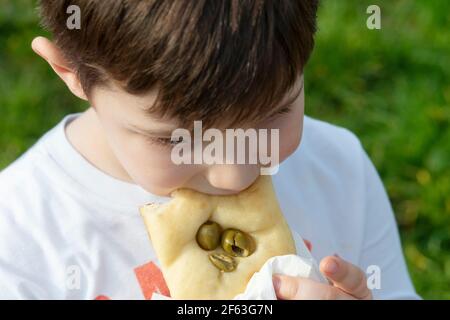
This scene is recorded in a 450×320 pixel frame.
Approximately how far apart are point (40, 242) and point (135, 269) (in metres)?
0.15

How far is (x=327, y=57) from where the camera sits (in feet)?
8.66

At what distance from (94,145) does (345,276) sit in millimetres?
448

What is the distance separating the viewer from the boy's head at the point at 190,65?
1.15m

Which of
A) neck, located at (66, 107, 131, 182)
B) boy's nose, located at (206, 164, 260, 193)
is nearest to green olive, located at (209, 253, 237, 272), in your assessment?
boy's nose, located at (206, 164, 260, 193)

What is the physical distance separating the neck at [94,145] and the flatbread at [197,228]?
0.16 meters

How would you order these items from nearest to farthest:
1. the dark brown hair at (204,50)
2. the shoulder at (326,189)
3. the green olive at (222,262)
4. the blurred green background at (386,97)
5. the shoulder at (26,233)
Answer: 1. the dark brown hair at (204,50)
2. the green olive at (222,262)
3. the shoulder at (26,233)
4. the shoulder at (326,189)
5. the blurred green background at (386,97)

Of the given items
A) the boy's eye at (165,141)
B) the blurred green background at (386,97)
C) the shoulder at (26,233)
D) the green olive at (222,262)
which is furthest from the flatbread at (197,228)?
the blurred green background at (386,97)

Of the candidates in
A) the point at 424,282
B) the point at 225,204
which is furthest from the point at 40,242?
the point at 424,282

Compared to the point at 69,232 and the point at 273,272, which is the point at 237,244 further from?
the point at 69,232

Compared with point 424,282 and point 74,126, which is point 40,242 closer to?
point 74,126

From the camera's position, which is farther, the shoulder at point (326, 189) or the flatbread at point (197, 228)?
the shoulder at point (326, 189)

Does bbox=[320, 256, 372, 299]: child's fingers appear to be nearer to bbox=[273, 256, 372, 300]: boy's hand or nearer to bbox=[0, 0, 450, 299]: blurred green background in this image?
bbox=[273, 256, 372, 300]: boy's hand

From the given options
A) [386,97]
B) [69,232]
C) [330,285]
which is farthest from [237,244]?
[386,97]

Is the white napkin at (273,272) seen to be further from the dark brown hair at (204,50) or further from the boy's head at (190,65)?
the dark brown hair at (204,50)
